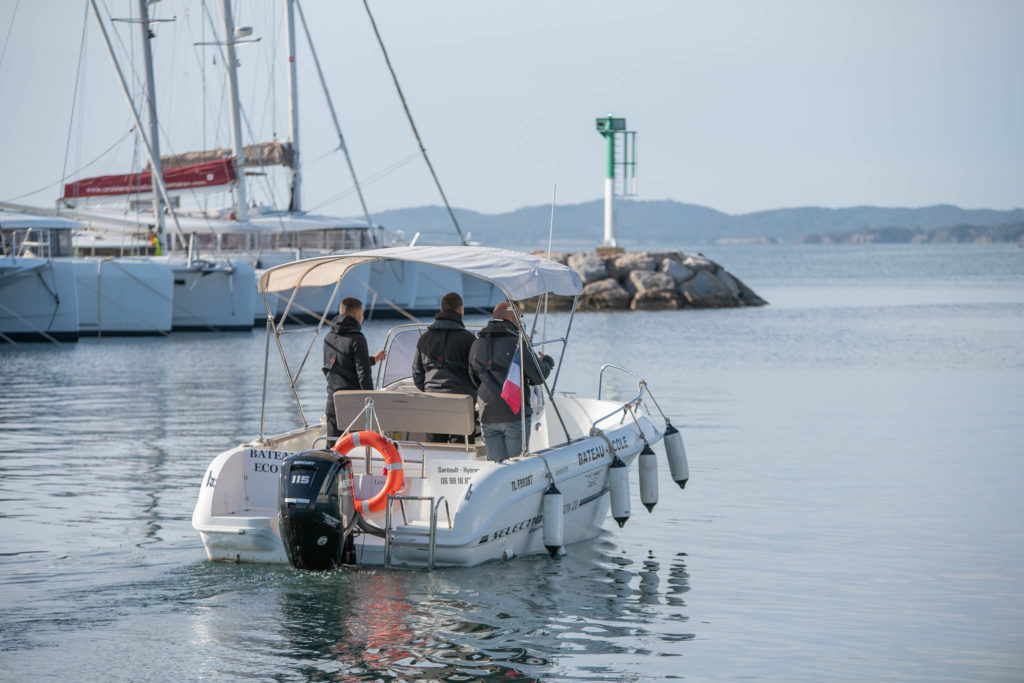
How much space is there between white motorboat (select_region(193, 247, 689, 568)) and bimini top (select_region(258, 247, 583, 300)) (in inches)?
0.7

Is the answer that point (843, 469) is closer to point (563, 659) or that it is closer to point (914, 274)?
point (563, 659)

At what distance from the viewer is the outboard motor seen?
8.55m

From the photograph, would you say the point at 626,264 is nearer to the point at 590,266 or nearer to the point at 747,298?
the point at 590,266

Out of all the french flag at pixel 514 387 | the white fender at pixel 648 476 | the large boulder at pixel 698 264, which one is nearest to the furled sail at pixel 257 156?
the large boulder at pixel 698 264

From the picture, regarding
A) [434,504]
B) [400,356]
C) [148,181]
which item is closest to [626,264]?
[148,181]

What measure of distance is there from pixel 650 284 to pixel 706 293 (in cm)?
284

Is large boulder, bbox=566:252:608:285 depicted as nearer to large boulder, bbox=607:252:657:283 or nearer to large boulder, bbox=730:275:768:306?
large boulder, bbox=607:252:657:283

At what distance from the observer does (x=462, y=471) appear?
984 cm

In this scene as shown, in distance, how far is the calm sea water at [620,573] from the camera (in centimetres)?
774

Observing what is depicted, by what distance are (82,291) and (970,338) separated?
26.8m

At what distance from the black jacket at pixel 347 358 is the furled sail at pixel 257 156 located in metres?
39.1

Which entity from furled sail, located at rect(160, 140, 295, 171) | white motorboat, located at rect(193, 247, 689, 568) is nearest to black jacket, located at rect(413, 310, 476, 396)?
white motorboat, located at rect(193, 247, 689, 568)

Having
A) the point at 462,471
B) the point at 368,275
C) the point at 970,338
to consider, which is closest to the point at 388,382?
the point at 462,471

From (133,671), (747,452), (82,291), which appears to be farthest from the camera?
(82,291)
